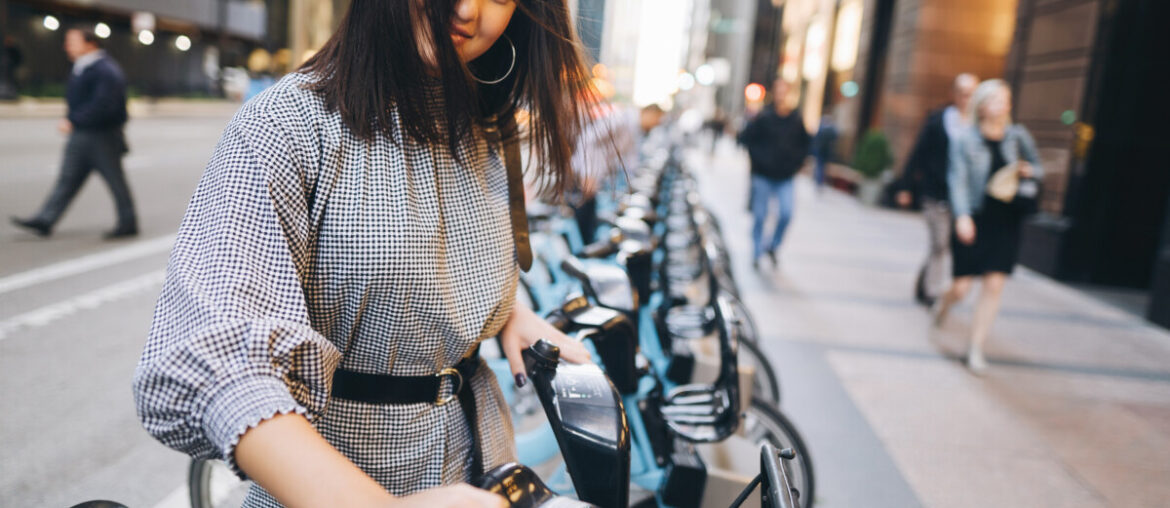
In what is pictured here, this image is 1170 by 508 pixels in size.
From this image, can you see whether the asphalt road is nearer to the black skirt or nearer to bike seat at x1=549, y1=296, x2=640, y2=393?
bike seat at x1=549, y1=296, x2=640, y2=393

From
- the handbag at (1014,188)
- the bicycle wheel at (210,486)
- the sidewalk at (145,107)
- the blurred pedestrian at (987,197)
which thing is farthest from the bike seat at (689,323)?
the sidewalk at (145,107)

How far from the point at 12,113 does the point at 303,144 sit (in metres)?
24.9

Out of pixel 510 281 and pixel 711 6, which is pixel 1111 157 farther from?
pixel 711 6

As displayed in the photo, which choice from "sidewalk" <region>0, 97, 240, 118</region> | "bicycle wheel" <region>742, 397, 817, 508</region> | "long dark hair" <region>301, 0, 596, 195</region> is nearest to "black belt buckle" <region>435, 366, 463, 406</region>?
"long dark hair" <region>301, 0, 596, 195</region>

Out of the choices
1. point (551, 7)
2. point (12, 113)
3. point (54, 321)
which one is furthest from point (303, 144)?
point (12, 113)

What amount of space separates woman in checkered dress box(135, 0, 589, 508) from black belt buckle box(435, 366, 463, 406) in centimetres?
1

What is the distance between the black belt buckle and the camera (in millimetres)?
1163

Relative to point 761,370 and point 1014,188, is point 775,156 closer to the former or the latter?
point 1014,188

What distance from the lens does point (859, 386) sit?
5.02 meters

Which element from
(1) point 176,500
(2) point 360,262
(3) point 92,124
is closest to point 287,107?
(2) point 360,262

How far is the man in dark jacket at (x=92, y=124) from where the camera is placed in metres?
7.44

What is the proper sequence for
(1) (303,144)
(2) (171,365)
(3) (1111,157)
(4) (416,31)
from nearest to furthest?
1. (2) (171,365)
2. (1) (303,144)
3. (4) (416,31)
4. (3) (1111,157)

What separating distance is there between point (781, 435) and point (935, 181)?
4460mm

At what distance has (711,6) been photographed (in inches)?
4970
